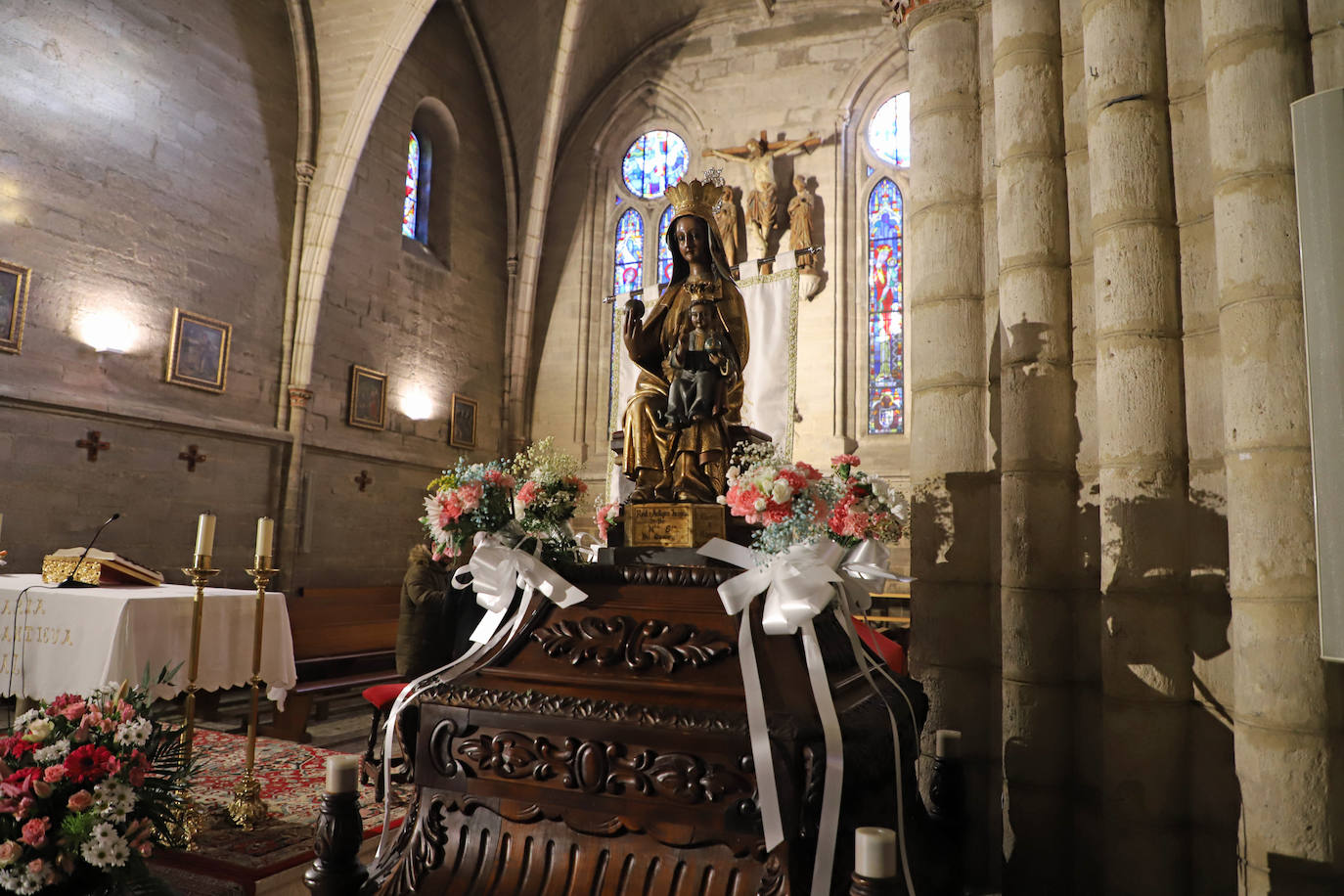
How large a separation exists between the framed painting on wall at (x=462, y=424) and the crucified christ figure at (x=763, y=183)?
4654 millimetres

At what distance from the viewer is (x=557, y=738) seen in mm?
2293

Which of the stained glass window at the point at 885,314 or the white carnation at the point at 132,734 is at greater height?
the stained glass window at the point at 885,314

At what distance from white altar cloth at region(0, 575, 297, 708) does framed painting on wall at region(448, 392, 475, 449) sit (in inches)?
286

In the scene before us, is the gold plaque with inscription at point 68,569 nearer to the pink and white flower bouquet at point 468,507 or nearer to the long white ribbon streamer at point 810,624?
the pink and white flower bouquet at point 468,507

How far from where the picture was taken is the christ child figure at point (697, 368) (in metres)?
3.12

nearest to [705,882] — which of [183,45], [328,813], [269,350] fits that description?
[328,813]

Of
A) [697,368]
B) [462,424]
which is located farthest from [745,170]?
[697,368]

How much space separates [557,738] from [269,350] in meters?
8.73

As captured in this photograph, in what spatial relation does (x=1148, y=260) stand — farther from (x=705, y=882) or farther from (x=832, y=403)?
(x=832, y=403)

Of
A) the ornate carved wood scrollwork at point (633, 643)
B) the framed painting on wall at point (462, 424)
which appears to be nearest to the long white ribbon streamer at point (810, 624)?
the ornate carved wood scrollwork at point (633, 643)

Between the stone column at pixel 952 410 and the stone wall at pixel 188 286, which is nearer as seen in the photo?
the stone column at pixel 952 410

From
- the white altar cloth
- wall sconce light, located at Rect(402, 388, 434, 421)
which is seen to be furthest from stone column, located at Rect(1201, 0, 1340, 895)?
wall sconce light, located at Rect(402, 388, 434, 421)

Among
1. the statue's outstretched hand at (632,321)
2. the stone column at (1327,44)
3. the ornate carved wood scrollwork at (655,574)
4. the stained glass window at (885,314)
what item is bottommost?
the ornate carved wood scrollwork at (655,574)

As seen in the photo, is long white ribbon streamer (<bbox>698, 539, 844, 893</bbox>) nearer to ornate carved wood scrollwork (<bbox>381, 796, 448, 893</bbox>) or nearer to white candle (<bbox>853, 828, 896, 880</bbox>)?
white candle (<bbox>853, 828, 896, 880</bbox>)
